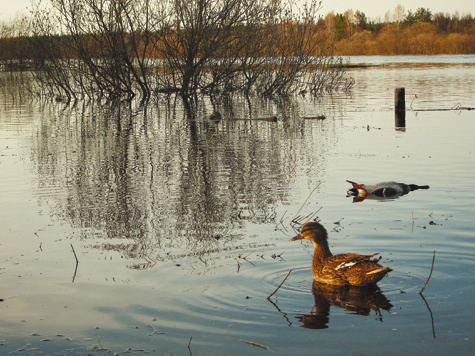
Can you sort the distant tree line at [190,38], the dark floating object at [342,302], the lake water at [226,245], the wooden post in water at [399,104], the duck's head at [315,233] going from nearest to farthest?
the lake water at [226,245] < the dark floating object at [342,302] < the duck's head at [315,233] < the wooden post in water at [399,104] < the distant tree line at [190,38]

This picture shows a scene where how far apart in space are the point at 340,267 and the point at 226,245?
5.75 feet

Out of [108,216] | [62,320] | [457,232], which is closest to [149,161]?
[108,216]

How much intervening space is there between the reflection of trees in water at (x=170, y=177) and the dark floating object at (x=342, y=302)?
160 centimetres

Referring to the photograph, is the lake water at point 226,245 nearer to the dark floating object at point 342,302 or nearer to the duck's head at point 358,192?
the dark floating object at point 342,302

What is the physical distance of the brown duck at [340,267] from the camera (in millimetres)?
5840

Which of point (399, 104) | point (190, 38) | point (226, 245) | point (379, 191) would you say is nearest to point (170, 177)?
point (379, 191)

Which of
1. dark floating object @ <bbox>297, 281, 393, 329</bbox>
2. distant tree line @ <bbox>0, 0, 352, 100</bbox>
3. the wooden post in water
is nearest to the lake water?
dark floating object @ <bbox>297, 281, 393, 329</bbox>

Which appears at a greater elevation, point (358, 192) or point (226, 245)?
point (358, 192)

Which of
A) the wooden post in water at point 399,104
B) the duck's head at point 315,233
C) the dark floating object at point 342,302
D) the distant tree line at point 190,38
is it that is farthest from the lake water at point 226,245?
the distant tree line at point 190,38

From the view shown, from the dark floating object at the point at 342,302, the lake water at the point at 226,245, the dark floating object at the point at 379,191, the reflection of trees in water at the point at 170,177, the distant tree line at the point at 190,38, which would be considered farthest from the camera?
the distant tree line at the point at 190,38

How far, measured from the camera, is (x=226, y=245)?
7406mm

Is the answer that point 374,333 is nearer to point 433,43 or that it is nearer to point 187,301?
point 187,301

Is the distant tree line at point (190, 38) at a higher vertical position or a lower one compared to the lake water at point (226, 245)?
higher

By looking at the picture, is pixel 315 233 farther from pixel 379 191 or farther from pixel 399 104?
pixel 399 104
